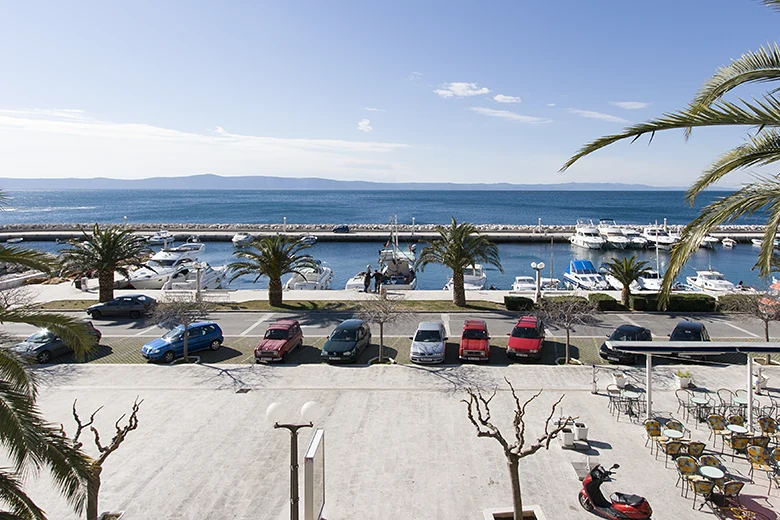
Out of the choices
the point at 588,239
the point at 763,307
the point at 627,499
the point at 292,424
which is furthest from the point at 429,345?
the point at 588,239

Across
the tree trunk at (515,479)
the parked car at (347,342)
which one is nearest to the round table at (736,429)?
the tree trunk at (515,479)

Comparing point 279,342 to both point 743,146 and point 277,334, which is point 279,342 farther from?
point 743,146

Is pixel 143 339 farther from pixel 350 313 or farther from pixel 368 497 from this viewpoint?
pixel 368 497

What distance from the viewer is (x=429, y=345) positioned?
19.4 meters

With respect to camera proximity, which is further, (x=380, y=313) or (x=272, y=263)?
(x=272, y=263)

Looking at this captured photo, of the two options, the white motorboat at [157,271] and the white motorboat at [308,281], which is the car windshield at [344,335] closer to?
the white motorboat at [308,281]

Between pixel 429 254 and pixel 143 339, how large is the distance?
15.1m

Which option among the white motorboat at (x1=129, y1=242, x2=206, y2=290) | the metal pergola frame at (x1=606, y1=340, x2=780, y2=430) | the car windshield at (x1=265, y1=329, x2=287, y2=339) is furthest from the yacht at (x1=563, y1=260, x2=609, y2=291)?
the white motorboat at (x1=129, y1=242, x2=206, y2=290)

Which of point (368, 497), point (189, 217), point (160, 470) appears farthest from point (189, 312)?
point (189, 217)

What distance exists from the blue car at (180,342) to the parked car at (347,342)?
4959 millimetres

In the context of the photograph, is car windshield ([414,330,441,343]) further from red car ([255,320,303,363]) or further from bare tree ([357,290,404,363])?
red car ([255,320,303,363])

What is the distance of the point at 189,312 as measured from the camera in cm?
1994

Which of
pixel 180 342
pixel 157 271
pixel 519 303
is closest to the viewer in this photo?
pixel 180 342

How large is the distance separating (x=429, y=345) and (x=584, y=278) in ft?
91.8
